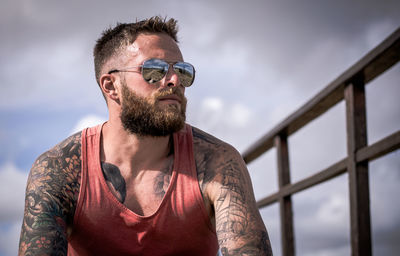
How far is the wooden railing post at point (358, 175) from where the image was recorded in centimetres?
314

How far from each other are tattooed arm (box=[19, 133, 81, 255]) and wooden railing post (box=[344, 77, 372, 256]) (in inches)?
71.0

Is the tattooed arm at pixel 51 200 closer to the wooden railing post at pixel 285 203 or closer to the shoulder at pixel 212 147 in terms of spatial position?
the shoulder at pixel 212 147

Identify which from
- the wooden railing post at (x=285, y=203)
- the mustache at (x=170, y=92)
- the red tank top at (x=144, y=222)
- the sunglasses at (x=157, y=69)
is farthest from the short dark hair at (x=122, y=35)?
the wooden railing post at (x=285, y=203)

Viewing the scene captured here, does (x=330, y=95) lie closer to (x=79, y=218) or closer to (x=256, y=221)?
(x=256, y=221)

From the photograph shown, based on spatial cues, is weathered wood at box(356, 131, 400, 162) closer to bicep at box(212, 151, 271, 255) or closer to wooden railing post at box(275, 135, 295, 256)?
bicep at box(212, 151, 271, 255)

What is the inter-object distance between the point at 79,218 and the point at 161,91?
2.66 feet

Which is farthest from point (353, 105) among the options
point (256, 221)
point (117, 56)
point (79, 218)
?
point (79, 218)

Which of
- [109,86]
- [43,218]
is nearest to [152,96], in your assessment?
[109,86]

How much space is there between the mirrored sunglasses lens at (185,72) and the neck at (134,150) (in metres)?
0.34

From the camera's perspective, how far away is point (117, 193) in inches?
100

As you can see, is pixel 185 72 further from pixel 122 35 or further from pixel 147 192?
pixel 147 192

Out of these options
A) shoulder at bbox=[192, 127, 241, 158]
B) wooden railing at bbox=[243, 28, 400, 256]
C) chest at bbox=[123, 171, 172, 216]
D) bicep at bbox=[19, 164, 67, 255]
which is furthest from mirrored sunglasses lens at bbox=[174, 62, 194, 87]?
wooden railing at bbox=[243, 28, 400, 256]

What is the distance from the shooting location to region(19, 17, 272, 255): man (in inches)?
93.4

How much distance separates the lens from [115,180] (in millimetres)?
2598
